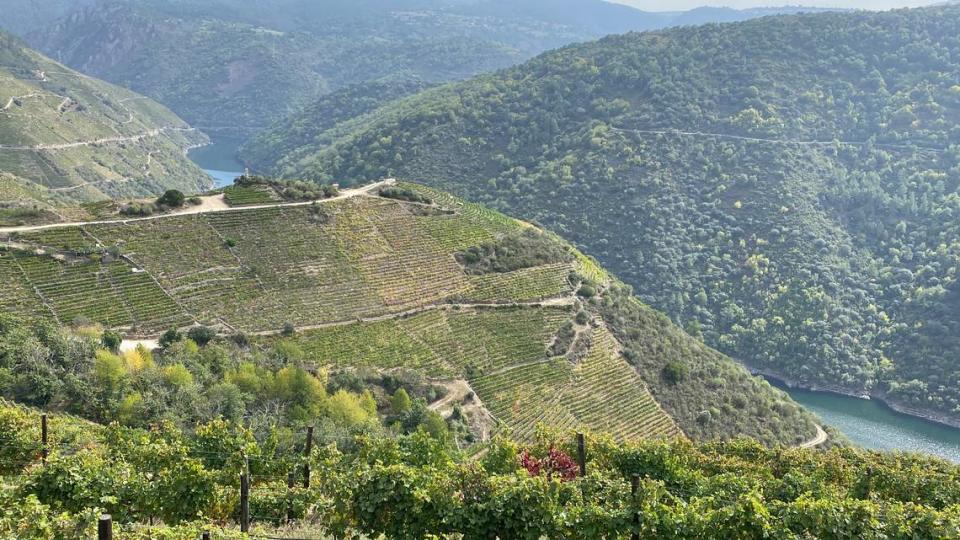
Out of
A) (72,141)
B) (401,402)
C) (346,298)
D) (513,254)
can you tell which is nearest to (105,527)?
(401,402)

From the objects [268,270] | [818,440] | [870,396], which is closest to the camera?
[268,270]

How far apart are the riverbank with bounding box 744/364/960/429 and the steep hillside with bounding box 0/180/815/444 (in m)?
23.2

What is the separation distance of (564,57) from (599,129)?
106 feet

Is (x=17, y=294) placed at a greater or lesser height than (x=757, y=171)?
lesser

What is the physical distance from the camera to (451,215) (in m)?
65.4

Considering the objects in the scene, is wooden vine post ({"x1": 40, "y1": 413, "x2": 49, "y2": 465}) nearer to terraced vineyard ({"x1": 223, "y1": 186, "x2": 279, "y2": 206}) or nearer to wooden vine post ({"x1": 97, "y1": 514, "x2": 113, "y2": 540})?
wooden vine post ({"x1": 97, "y1": 514, "x2": 113, "y2": 540})

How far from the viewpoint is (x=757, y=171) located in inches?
4065

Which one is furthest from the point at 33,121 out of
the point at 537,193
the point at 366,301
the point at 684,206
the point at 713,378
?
the point at 713,378

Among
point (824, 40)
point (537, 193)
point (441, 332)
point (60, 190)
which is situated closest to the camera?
point (441, 332)

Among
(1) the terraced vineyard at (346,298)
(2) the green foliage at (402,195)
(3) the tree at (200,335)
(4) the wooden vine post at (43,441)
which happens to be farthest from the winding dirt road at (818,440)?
(4) the wooden vine post at (43,441)

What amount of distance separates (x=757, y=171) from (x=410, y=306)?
72.2m

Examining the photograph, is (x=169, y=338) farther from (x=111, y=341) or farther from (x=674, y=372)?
(x=674, y=372)

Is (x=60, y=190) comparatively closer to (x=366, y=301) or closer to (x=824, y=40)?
(x=366, y=301)

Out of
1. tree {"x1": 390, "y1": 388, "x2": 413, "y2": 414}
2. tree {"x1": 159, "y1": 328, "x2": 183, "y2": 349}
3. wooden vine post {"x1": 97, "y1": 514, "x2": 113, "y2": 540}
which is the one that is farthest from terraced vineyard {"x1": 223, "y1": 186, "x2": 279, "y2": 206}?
wooden vine post {"x1": 97, "y1": 514, "x2": 113, "y2": 540}
